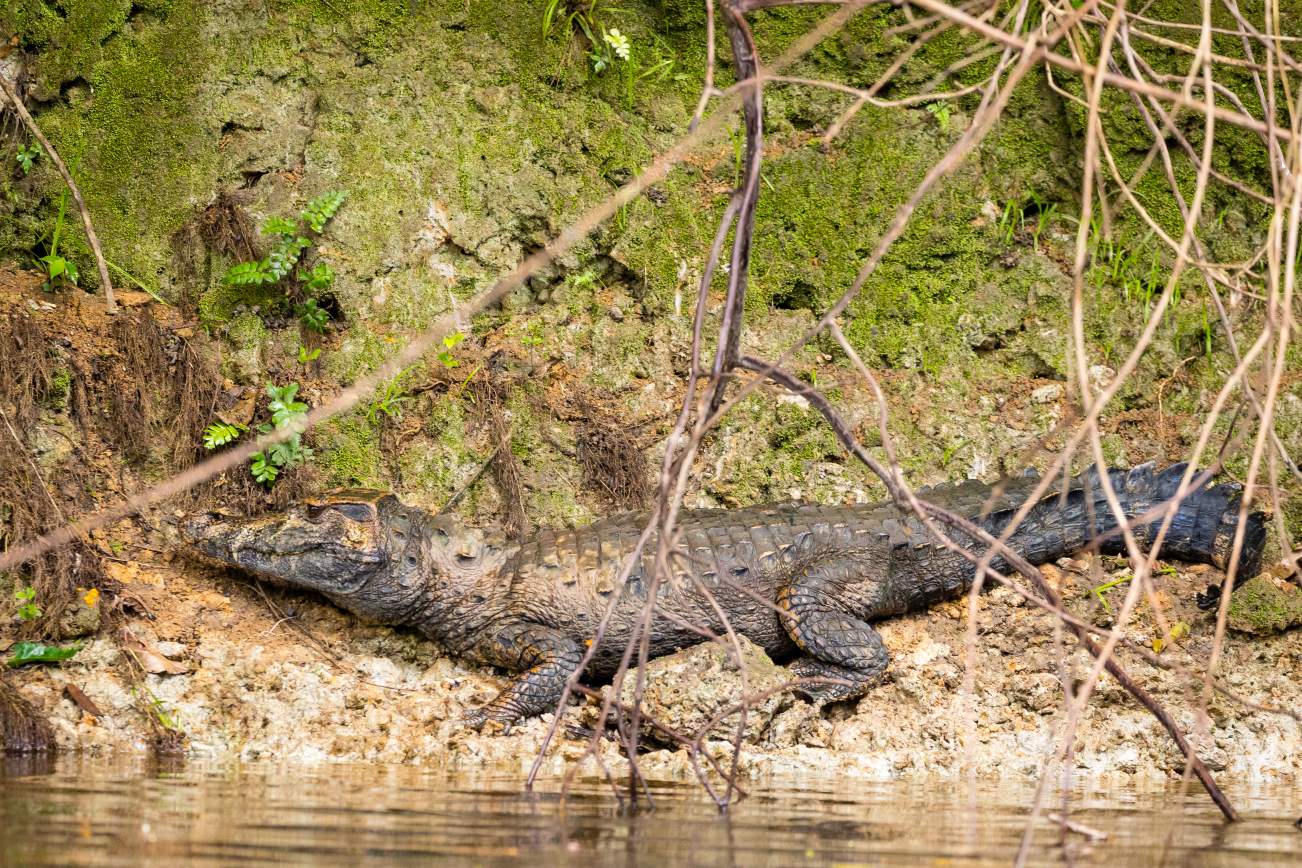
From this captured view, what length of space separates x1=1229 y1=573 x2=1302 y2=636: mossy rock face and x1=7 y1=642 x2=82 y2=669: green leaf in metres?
5.01

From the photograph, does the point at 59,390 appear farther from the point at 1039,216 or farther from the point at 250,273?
the point at 1039,216

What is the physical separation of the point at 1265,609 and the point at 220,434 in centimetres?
487

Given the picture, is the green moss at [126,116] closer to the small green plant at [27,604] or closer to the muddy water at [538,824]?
the small green plant at [27,604]

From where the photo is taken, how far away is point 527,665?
5.80 m

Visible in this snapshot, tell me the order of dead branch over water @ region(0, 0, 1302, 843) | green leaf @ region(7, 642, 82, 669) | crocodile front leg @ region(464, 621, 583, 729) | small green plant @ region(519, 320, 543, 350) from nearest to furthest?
dead branch over water @ region(0, 0, 1302, 843) < green leaf @ region(7, 642, 82, 669) < crocodile front leg @ region(464, 621, 583, 729) < small green plant @ region(519, 320, 543, 350)

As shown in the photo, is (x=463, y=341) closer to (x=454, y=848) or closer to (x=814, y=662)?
(x=814, y=662)

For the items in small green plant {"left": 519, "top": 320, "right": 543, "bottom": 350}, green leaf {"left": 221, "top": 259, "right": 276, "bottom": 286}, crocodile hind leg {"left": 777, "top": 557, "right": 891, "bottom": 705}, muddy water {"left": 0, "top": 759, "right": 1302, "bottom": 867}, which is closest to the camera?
muddy water {"left": 0, "top": 759, "right": 1302, "bottom": 867}

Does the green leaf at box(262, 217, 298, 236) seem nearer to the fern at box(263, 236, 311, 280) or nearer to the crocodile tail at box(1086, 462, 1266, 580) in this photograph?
the fern at box(263, 236, 311, 280)

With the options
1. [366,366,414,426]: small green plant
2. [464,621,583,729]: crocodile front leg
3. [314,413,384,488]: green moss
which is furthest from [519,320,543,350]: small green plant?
[464,621,583,729]: crocodile front leg

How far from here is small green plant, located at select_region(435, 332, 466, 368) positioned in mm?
6489

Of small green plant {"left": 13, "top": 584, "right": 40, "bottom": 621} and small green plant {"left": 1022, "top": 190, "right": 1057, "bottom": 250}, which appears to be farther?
small green plant {"left": 1022, "top": 190, "right": 1057, "bottom": 250}

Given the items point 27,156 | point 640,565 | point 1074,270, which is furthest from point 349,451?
point 1074,270

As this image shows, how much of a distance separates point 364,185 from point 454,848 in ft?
15.5

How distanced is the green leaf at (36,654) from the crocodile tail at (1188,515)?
15.4ft
